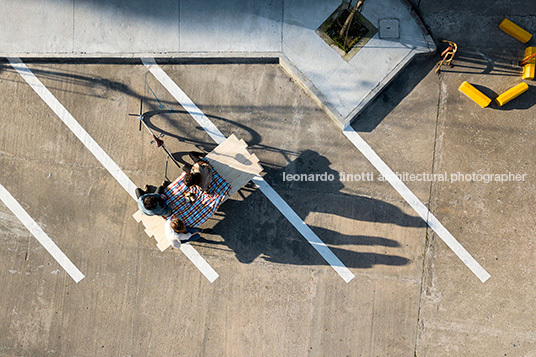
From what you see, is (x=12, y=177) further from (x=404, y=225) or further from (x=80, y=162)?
(x=404, y=225)

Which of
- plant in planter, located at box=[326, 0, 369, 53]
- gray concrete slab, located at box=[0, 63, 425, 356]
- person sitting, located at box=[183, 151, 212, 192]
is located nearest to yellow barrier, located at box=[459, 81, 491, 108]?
plant in planter, located at box=[326, 0, 369, 53]

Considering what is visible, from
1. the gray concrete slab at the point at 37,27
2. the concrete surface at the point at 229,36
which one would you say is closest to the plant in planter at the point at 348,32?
the concrete surface at the point at 229,36

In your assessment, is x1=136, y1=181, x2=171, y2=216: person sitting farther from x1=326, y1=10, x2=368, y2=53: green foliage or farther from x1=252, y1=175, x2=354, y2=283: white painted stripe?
x1=326, y1=10, x2=368, y2=53: green foliage

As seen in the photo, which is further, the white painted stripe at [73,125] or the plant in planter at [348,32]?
the white painted stripe at [73,125]

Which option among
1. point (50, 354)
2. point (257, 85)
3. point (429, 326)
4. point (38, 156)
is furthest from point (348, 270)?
point (38, 156)

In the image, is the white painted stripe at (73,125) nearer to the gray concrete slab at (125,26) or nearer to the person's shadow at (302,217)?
the gray concrete slab at (125,26)

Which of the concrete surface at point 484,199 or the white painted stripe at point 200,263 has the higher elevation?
the concrete surface at point 484,199

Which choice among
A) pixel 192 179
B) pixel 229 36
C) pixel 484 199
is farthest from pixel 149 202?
pixel 484 199

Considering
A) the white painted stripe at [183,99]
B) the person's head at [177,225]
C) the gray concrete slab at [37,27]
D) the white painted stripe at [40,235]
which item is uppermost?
the gray concrete slab at [37,27]
